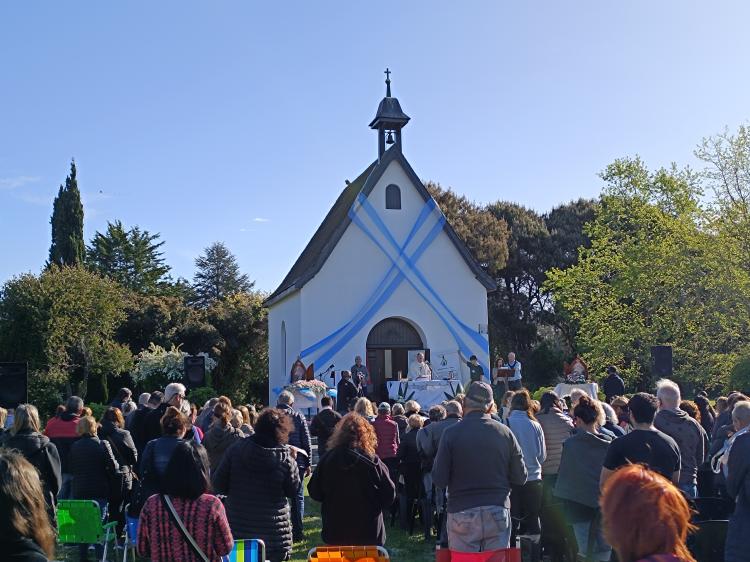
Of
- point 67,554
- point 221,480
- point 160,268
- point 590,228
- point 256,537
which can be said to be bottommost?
point 67,554

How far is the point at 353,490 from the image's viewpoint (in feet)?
20.2

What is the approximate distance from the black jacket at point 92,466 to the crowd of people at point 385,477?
0.6 inches

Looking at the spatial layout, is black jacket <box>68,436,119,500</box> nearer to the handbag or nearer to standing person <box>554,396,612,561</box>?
the handbag

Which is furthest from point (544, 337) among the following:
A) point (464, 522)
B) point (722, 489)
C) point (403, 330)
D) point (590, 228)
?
point (464, 522)

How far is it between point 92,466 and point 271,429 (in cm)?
335

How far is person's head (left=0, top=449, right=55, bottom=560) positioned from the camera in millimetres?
3338

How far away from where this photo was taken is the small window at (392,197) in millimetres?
27781

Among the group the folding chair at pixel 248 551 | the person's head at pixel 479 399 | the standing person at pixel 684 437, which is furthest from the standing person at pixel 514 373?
the folding chair at pixel 248 551

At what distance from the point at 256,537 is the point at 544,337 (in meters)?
42.7

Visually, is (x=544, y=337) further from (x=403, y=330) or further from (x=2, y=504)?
(x=2, y=504)

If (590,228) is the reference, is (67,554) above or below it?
below

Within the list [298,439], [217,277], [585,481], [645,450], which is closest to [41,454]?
[298,439]

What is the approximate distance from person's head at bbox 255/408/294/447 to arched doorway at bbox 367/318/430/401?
2049cm

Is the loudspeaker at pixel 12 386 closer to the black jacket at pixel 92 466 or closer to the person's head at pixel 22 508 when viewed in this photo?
the black jacket at pixel 92 466
